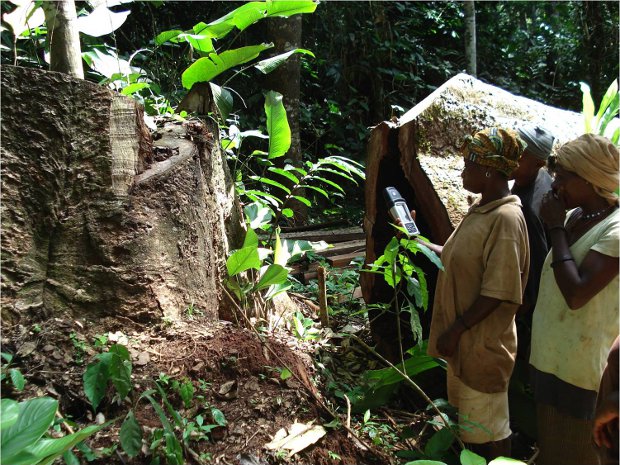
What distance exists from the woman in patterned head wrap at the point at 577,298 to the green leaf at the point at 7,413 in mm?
1918

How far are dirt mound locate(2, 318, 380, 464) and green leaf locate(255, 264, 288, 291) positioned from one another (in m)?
0.39

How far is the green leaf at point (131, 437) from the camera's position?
1.68 m

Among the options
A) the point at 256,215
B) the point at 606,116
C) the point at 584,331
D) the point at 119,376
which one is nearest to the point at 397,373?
the point at 584,331

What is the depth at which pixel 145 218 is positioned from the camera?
7.88 ft

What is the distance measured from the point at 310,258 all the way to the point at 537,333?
2677 millimetres

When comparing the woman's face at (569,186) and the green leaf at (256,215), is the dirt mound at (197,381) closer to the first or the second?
the green leaf at (256,215)

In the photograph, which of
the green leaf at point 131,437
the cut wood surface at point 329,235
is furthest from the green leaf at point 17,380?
the cut wood surface at point 329,235

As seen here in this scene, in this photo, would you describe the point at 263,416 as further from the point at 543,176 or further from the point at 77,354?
the point at 543,176

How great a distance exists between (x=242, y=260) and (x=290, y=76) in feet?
15.7

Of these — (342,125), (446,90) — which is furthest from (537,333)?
(342,125)

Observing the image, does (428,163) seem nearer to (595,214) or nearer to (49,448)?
(595,214)

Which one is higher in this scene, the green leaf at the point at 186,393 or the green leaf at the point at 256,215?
the green leaf at the point at 256,215

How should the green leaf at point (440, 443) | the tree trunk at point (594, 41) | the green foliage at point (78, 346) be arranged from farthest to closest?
the tree trunk at point (594, 41)
the green leaf at point (440, 443)
the green foliage at point (78, 346)

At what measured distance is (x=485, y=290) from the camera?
223cm
